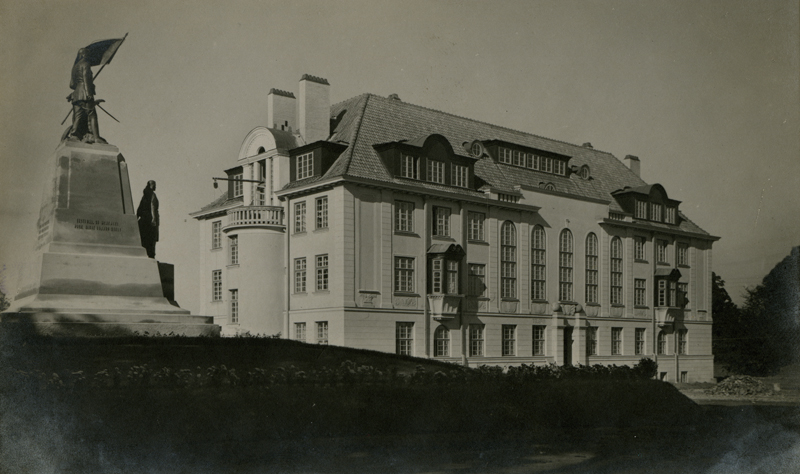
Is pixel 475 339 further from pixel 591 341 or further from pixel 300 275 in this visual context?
pixel 591 341

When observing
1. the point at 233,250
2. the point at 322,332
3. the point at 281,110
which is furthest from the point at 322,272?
the point at 281,110

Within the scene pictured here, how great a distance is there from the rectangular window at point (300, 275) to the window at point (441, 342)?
287 inches

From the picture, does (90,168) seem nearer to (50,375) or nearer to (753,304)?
(50,375)

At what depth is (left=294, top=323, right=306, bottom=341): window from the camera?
38.2 meters

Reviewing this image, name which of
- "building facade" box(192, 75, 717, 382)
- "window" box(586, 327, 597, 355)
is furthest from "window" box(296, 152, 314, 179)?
"window" box(586, 327, 597, 355)

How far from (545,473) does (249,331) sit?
78.3ft

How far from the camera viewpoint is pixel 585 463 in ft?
55.1

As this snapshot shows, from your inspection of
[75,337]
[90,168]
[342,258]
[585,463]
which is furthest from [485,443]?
[342,258]

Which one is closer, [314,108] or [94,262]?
[94,262]

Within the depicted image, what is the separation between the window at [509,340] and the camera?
141 feet

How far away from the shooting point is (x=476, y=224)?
42.2 m

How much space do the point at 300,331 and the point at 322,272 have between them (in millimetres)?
3432

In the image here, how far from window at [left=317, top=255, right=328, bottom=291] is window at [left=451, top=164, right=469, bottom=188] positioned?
28.4 feet

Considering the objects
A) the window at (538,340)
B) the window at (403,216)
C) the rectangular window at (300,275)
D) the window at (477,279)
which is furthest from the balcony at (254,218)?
the window at (538,340)
